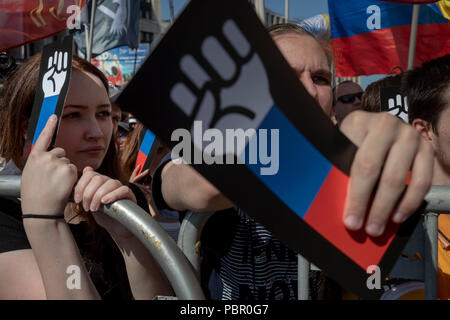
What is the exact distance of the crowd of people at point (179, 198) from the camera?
700 mm

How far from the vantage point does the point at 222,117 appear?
69cm

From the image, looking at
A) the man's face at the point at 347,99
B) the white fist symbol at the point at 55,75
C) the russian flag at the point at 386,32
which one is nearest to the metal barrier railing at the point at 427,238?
the white fist symbol at the point at 55,75

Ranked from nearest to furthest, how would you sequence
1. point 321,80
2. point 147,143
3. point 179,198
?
point 179,198 < point 321,80 < point 147,143

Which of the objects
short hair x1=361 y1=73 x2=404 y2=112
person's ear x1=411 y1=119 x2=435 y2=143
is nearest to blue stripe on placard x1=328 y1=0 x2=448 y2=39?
short hair x1=361 y1=73 x2=404 y2=112

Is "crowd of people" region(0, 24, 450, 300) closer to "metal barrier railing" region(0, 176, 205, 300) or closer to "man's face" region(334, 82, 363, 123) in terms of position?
"metal barrier railing" region(0, 176, 205, 300)

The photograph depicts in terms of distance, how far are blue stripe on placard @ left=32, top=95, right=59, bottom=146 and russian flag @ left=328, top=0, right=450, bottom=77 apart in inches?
189

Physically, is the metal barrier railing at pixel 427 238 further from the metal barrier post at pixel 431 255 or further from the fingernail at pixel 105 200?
the fingernail at pixel 105 200

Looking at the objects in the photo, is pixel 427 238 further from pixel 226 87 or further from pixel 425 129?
pixel 425 129

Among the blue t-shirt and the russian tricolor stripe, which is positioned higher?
the russian tricolor stripe

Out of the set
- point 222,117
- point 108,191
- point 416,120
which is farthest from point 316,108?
point 416,120

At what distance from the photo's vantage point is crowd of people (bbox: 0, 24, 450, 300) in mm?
700

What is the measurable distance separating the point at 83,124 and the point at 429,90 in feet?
4.43

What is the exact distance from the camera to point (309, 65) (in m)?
1.28

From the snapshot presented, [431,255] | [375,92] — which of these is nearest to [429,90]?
[375,92]
